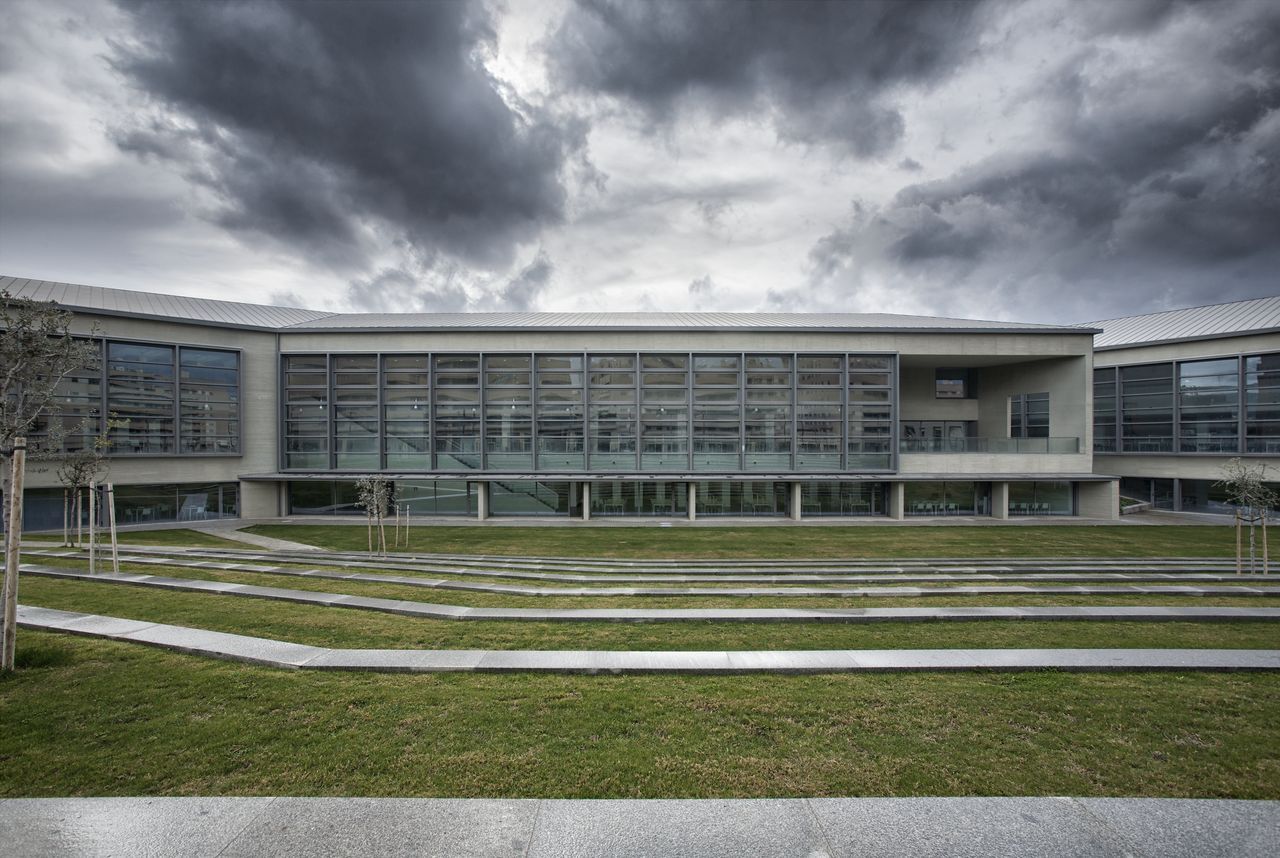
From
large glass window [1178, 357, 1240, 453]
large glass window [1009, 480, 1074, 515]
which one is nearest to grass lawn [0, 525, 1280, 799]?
large glass window [1009, 480, 1074, 515]

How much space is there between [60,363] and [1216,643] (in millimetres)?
24193

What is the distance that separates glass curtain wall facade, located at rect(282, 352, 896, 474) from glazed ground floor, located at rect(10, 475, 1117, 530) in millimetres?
1383

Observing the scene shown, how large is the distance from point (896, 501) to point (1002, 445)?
8.49m

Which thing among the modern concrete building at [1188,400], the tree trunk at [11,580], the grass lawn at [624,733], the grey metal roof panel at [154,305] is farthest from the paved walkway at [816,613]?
the modern concrete building at [1188,400]

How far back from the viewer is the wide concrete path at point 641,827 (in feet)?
15.5

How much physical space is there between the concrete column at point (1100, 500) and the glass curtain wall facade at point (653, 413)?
47.0 feet

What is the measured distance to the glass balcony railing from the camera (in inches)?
1463

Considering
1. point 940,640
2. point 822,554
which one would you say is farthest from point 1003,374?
point 940,640

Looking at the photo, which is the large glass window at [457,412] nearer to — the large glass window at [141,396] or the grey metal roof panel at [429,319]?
the grey metal roof panel at [429,319]

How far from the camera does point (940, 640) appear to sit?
33.9 ft

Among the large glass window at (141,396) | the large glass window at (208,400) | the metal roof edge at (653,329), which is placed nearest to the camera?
the large glass window at (141,396)

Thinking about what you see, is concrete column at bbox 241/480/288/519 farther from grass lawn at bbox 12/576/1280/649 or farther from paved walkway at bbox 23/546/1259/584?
grass lawn at bbox 12/576/1280/649

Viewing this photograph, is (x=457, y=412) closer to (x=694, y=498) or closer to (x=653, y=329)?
(x=653, y=329)

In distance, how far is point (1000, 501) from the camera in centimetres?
3731
